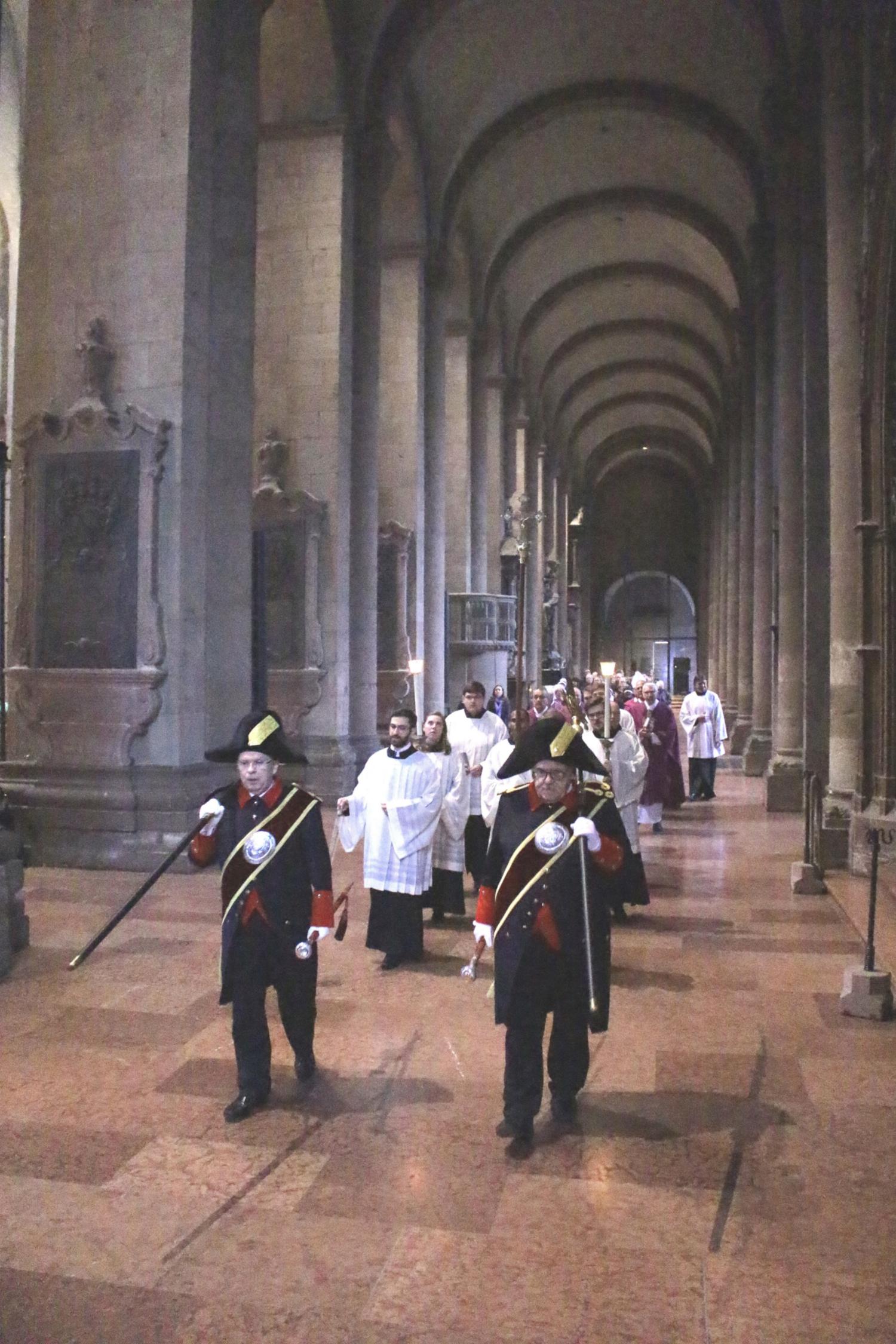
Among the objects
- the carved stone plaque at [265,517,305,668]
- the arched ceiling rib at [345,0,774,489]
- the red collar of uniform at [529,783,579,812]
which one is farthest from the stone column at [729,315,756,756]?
the red collar of uniform at [529,783,579,812]

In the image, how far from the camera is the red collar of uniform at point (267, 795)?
4.78m

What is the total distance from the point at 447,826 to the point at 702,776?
9521 mm

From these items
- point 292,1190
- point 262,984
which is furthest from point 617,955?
point 292,1190

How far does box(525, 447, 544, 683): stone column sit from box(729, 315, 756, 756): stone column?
5633mm

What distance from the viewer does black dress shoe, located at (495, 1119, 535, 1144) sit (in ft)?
13.8

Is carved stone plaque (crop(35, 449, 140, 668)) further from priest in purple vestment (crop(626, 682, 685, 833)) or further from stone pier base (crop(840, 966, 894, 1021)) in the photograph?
stone pier base (crop(840, 966, 894, 1021))

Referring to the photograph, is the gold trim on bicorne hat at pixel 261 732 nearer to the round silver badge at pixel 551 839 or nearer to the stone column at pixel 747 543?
the round silver badge at pixel 551 839

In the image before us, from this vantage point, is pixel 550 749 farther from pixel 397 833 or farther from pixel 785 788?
pixel 785 788

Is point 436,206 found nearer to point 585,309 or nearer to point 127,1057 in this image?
point 585,309

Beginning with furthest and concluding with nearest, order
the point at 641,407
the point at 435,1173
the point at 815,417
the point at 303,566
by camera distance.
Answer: the point at 641,407 < the point at 303,566 < the point at 815,417 < the point at 435,1173

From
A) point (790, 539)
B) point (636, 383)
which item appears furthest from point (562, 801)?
point (636, 383)

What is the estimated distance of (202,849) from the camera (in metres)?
4.83

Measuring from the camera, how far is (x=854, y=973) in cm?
588

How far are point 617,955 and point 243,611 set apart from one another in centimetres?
Answer: 564
